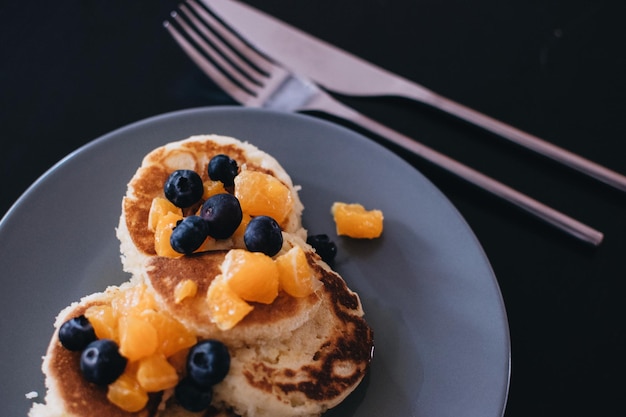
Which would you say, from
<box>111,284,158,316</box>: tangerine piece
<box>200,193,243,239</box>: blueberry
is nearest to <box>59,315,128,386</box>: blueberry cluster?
<box>111,284,158,316</box>: tangerine piece

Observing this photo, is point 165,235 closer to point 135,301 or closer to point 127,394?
point 135,301

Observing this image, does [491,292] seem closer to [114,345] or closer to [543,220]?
[543,220]

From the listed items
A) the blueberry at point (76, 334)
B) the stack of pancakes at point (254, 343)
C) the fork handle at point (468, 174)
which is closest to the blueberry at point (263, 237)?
the stack of pancakes at point (254, 343)

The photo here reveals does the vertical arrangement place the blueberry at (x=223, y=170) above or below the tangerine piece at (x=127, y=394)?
above

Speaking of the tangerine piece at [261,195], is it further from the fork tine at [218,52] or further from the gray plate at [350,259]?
the fork tine at [218,52]

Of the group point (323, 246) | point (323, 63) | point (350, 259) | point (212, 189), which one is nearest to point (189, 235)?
point (212, 189)

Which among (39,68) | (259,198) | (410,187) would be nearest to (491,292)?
(410,187)
